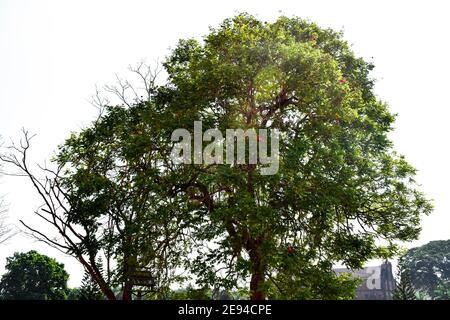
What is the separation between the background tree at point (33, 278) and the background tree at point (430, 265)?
180ft

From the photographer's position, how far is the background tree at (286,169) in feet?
36.1

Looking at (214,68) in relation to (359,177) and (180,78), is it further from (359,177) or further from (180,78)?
(359,177)

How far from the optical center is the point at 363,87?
53.0 feet

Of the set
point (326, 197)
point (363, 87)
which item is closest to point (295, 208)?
point (326, 197)

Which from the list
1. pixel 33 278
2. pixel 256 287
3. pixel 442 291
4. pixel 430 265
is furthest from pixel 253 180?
pixel 430 265

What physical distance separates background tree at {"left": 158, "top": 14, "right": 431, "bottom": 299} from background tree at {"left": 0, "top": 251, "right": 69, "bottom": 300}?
39767 millimetres

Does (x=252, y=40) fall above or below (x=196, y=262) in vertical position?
above

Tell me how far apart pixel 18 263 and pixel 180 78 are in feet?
148
